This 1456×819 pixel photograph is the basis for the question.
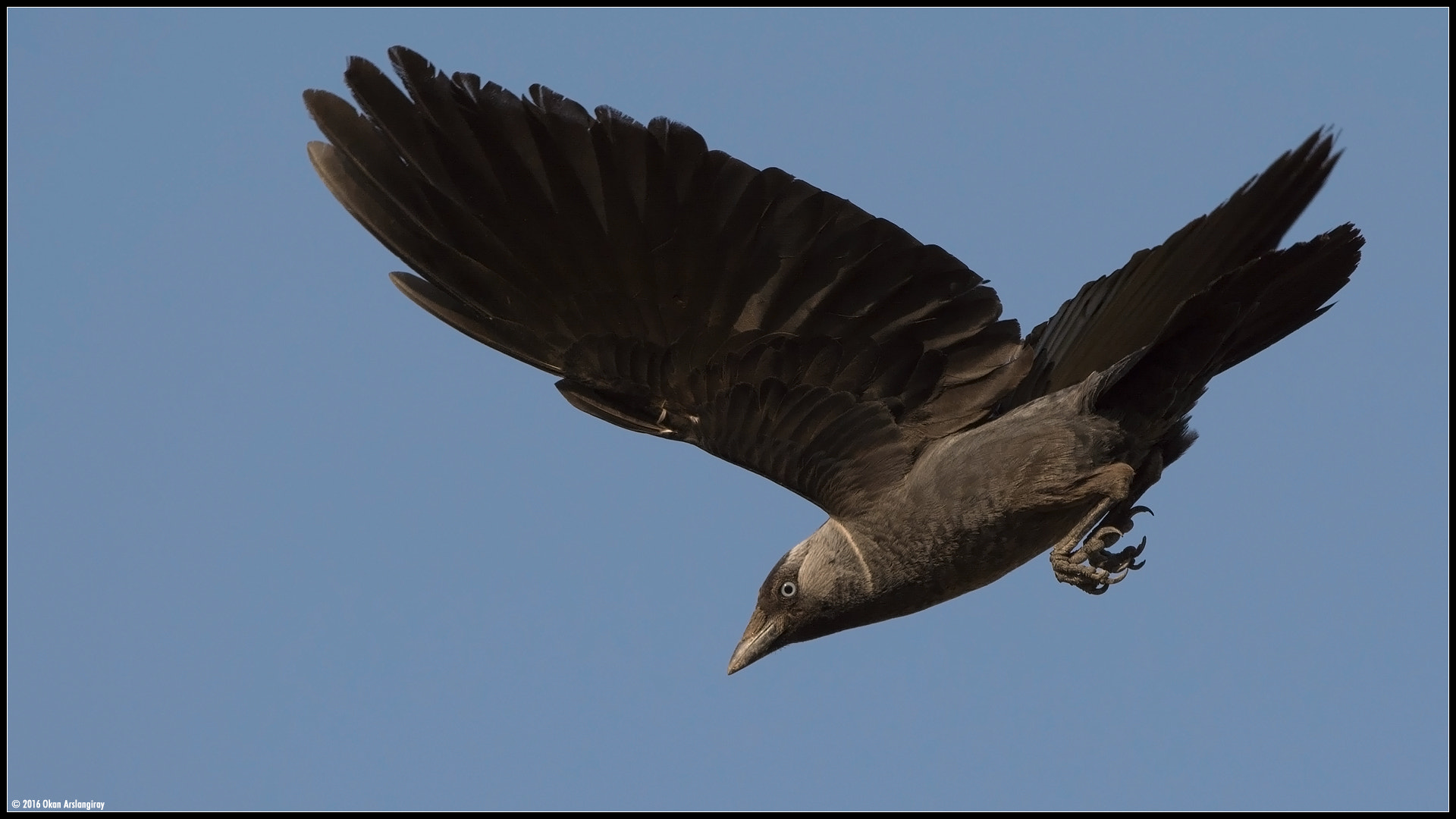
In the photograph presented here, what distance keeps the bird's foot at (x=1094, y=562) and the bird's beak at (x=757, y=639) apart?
1317 millimetres

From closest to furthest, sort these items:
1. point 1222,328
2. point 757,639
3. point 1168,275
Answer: point 1222,328 → point 1168,275 → point 757,639

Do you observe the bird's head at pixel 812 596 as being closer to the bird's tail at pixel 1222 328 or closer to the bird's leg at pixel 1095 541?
the bird's leg at pixel 1095 541

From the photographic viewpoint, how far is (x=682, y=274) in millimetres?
6633

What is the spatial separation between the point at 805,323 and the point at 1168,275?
153cm

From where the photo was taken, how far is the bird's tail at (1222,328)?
606 cm

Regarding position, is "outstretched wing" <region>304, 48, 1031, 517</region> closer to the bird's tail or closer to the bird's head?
the bird's head

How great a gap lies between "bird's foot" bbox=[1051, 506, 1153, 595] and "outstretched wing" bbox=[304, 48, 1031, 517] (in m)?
0.71

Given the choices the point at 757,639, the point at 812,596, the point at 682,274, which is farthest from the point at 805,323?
the point at 757,639

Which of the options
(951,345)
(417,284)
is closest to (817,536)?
(951,345)

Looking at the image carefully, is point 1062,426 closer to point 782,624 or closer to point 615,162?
point 782,624

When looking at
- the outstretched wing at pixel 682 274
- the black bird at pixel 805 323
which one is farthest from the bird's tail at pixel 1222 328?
the outstretched wing at pixel 682 274

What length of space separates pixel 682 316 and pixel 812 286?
57cm

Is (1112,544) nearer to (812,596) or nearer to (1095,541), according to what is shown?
(1095,541)

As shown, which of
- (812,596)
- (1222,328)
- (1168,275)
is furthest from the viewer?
Answer: (812,596)
